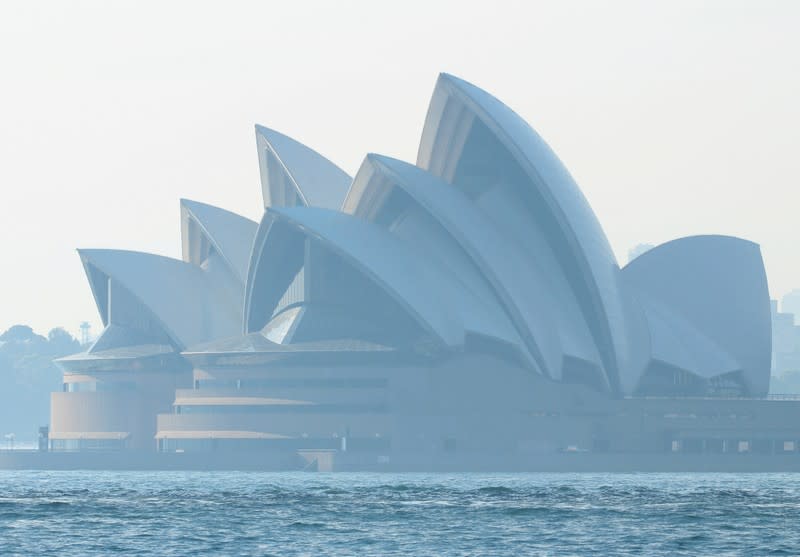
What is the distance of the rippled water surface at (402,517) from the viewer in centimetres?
6550

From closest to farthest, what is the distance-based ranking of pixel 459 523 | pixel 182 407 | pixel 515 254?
pixel 459 523 → pixel 515 254 → pixel 182 407

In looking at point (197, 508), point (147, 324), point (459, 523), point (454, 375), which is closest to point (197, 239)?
point (147, 324)

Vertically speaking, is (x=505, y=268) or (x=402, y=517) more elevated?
(x=505, y=268)

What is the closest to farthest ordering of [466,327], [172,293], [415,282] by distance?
1. [466,327]
2. [415,282]
3. [172,293]

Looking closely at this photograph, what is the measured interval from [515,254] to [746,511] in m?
41.6

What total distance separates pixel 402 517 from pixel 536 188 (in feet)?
144

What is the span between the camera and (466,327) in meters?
121

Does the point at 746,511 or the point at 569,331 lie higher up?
the point at 569,331

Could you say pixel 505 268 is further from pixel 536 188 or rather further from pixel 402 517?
pixel 402 517

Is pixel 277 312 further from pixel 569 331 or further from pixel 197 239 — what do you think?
pixel 569 331

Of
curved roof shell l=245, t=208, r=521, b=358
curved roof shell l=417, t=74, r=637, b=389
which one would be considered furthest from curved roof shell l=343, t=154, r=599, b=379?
curved roof shell l=245, t=208, r=521, b=358

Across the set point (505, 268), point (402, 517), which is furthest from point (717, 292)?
point (402, 517)

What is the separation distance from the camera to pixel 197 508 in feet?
274

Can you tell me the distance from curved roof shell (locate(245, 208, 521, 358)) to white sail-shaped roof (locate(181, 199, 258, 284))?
1160 cm
